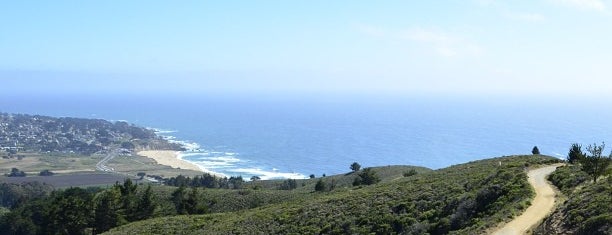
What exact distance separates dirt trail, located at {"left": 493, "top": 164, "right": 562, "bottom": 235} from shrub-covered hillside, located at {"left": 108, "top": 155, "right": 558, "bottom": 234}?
0.50m

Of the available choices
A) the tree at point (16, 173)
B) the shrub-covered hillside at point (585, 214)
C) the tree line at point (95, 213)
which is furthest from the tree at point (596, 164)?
the tree at point (16, 173)

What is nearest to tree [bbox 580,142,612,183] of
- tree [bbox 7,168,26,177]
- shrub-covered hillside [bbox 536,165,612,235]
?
shrub-covered hillside [bbox 536,165,612,235]

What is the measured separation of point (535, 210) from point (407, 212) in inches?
316

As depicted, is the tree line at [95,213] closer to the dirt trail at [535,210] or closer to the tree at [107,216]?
the tree at [107,216]

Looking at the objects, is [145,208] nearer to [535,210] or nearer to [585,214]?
[535,210]

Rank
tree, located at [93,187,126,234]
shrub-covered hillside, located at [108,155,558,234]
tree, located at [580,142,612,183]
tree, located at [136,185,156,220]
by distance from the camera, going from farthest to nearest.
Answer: tree, located at [136,185,156,220] → tree, located at [93,187,126,234] → tree, located at [580,142,612,183] → shrub-covered hillside, located at [108,155,558,234]

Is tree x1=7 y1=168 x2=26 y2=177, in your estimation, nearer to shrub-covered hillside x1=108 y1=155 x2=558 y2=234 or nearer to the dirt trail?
shrub-covered hillside x1=108 y1=155 x2=558 y2=234

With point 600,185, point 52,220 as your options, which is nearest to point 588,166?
point 600,185

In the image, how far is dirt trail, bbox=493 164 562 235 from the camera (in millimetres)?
22250

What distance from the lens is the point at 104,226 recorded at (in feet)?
181

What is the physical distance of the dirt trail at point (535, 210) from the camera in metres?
22.2

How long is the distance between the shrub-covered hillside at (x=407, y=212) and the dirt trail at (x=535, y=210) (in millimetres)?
503

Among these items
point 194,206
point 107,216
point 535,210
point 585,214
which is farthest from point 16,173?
point 585,214

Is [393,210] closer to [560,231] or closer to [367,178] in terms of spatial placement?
[560,231]
